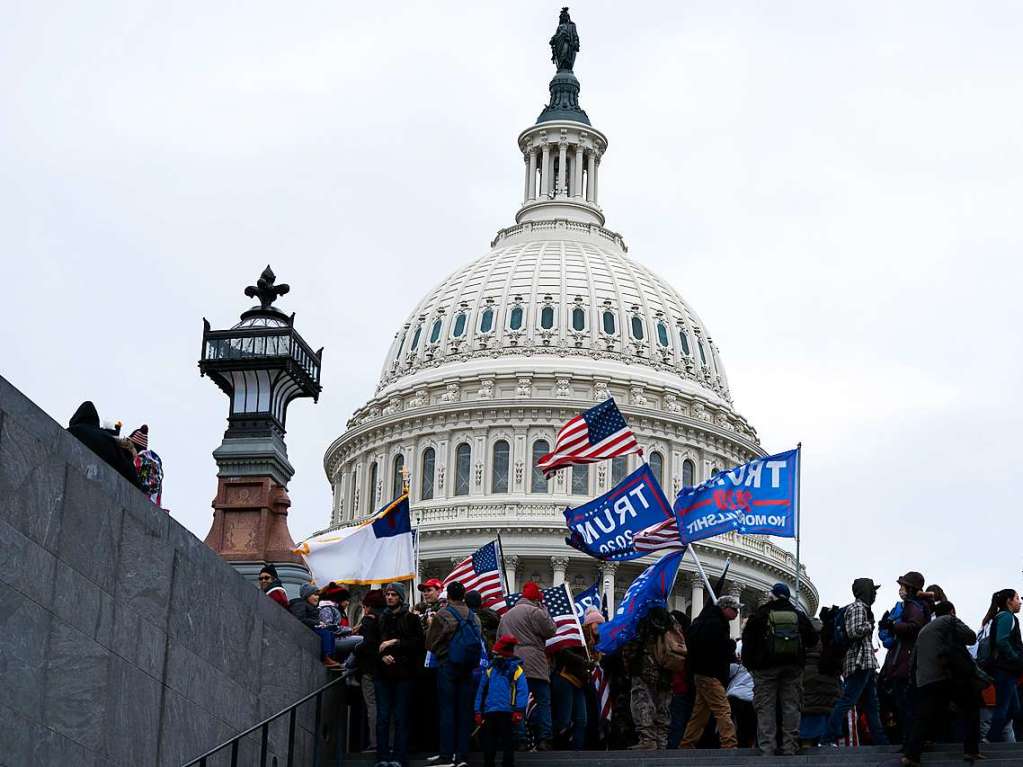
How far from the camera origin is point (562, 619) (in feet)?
69.2

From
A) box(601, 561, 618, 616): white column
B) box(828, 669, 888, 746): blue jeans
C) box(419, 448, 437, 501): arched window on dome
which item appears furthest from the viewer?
box(419, 448, 437, 501): arched window on dome

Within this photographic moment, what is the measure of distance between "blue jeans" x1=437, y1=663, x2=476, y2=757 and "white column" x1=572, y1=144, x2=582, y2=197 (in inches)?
3625

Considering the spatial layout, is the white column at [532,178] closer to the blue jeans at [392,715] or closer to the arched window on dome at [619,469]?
the arched window on dome at [619,469]

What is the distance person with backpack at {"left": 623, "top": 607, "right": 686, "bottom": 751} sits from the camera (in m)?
19.1

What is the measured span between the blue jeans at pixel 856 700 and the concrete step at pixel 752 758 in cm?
89

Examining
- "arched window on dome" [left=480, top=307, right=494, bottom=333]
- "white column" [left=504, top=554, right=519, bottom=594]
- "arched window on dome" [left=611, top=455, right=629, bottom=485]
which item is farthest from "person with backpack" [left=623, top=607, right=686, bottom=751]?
"arched window on dome" [left=480, top=307, right=494, bottom=333]

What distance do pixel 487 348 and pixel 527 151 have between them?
17.4 meters

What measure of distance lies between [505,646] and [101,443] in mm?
4181

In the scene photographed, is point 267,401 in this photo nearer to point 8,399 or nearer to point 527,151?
point 8,399

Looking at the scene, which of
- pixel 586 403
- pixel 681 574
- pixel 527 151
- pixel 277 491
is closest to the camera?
pixel 277 491

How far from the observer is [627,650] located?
19516 millimetres

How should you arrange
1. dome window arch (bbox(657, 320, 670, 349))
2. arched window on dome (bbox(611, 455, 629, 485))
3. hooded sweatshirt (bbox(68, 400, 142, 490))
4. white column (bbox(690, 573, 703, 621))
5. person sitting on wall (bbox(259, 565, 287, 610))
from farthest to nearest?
dome window arch (bbox(657, 320, 670, 349)), arched window on dome (bbox(611, 455, 629, 485)), white column (bbox(690, 573, 703, 621)), person sitting on wall (bbox(259, 565, 287, 610)), hooded sweatshirt (bbox(68, 400, 142, 490))

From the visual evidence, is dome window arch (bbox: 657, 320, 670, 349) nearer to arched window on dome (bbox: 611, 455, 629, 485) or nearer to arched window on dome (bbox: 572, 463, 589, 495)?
arched window on dome (bbox: 611, 455, 629, 485)

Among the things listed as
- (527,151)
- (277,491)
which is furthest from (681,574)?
(277,491)
